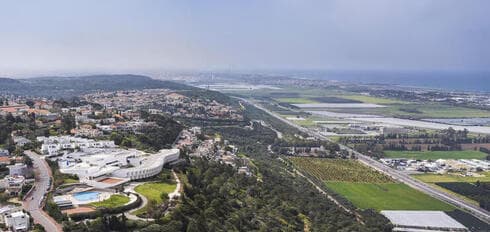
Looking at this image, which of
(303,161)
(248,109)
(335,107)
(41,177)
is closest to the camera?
(41,177)

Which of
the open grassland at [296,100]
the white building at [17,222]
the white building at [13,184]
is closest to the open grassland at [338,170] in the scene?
the white building at [13,184]

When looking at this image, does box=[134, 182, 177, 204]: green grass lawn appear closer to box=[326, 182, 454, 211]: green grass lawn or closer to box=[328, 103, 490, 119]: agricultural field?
box=[326, 182, 454, 211]: green grass lawn

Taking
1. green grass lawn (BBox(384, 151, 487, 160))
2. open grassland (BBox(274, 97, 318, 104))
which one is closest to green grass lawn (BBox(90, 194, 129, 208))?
green grass lawn (BBox(384, 151, 487, 160))

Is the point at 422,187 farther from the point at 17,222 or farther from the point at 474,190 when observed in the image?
the point at 17,222

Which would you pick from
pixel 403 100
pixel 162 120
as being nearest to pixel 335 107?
pixel 403 100

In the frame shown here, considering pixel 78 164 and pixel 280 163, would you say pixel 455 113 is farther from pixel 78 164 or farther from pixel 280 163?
pixel 78 164
